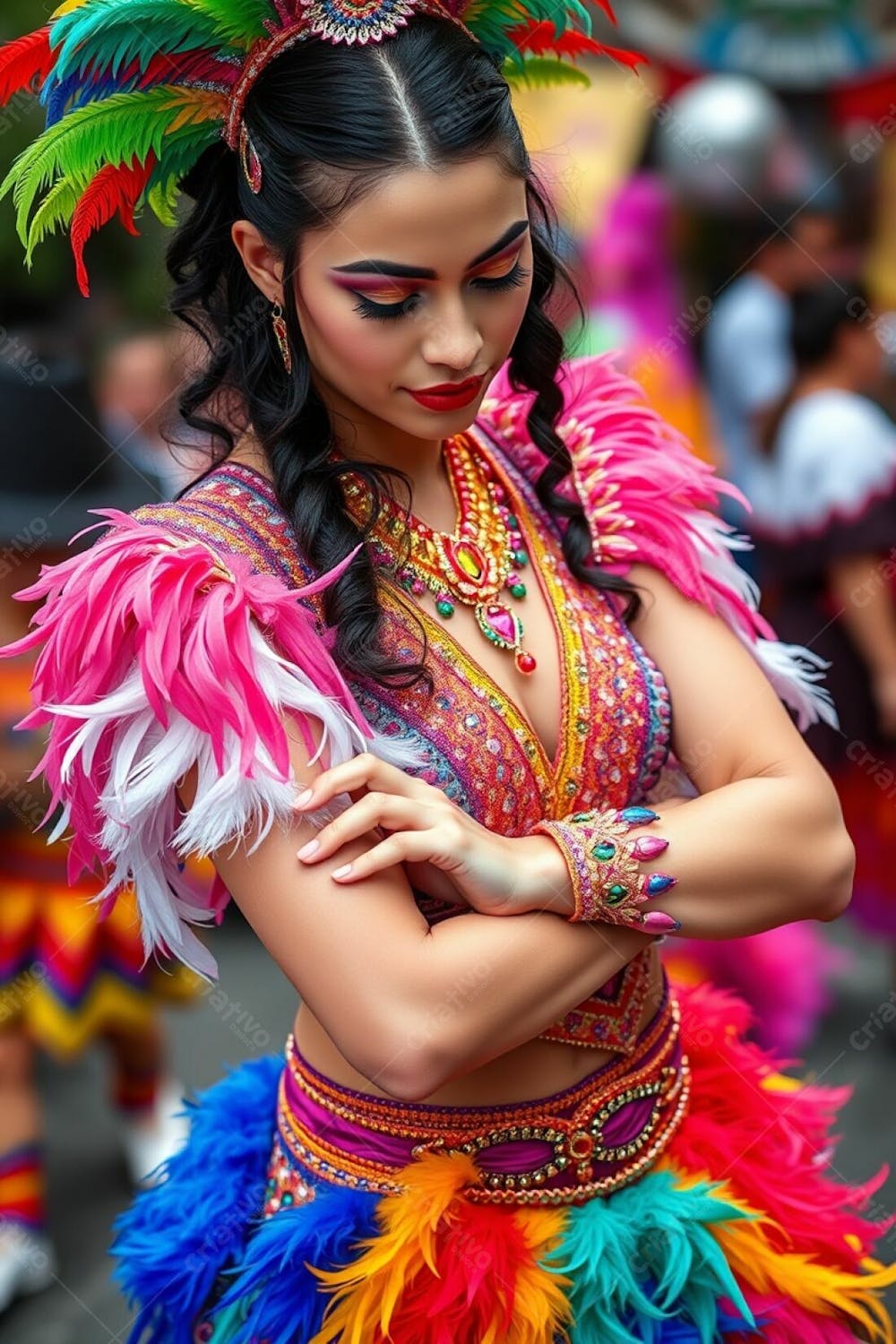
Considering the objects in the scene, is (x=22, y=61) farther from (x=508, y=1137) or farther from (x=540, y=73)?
(x=508, y=1137)

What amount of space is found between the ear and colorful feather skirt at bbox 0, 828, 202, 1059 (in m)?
2.09

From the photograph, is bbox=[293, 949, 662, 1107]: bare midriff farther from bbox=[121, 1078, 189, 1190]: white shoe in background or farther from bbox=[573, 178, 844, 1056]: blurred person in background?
bbox=[121, 1078, 189, 1190]: white shoe in background

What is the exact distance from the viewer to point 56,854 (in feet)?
11.8

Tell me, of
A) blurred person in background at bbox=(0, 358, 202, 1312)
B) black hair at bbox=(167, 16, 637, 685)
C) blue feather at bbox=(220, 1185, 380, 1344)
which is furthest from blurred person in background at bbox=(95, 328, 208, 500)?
blue feather at bbox=(220, 1185, 380, 1344)

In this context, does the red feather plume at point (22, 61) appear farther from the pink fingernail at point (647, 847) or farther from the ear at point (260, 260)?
the pink fingernail at point (647, 847)

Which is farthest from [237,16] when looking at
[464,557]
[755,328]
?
[755,328]

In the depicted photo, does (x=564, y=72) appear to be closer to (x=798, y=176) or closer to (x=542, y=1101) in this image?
(x=542, y=1101)

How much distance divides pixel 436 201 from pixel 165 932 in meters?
0.85

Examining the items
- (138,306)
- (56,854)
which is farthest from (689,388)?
(138,306)

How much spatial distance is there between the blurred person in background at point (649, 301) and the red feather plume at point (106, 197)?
13.2ft

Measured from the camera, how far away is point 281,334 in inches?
68.5

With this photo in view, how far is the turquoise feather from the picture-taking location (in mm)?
1729

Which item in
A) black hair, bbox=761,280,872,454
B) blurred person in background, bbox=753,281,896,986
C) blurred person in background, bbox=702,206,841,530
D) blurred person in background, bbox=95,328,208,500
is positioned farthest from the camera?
blurred person in background, bbox=702,206,841,530

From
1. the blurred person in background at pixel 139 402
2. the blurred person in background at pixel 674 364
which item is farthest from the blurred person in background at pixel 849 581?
the blurred person in background at pixel 139 402
